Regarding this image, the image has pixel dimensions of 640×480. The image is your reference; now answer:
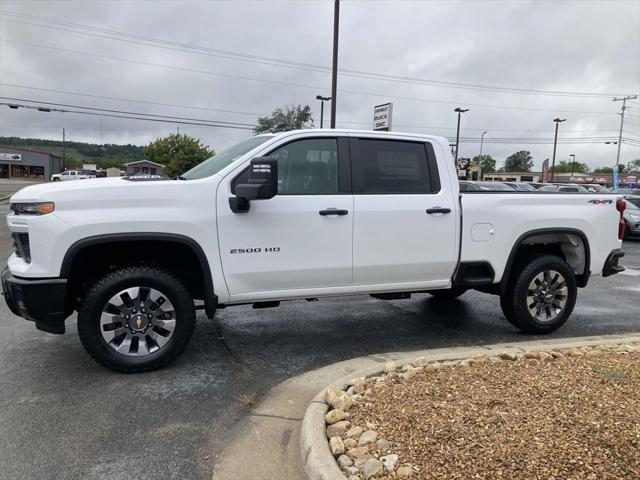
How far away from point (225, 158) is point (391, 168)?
1.59 m

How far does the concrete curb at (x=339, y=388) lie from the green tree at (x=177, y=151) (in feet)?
221

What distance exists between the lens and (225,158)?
4.79m

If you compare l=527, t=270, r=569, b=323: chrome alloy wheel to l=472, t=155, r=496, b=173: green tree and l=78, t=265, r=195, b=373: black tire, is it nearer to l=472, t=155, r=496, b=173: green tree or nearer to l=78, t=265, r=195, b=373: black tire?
l=78, t=265, r=195, b=373: black tire

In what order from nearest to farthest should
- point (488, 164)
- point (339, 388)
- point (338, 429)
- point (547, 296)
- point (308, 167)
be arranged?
point (338, 429), point (339, 388), point (308, 167), point (547, 296), point (488, 164)

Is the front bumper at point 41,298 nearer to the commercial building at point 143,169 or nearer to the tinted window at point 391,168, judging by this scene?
the commercial building at point 143,169

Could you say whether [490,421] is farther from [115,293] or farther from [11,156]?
[11,156]

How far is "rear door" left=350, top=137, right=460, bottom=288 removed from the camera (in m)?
4.75

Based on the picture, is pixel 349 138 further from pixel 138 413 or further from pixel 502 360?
pixel 138 413

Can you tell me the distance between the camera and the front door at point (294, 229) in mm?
4328

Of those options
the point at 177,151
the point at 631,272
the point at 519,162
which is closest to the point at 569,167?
the point at 519,162

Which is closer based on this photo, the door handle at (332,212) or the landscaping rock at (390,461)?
the landscaping rock at (390,461)

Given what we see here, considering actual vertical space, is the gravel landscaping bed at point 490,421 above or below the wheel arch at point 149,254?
below

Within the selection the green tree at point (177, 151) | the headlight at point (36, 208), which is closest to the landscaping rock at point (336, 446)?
the headlight at point (36, 208)

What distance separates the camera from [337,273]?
15.4ft
